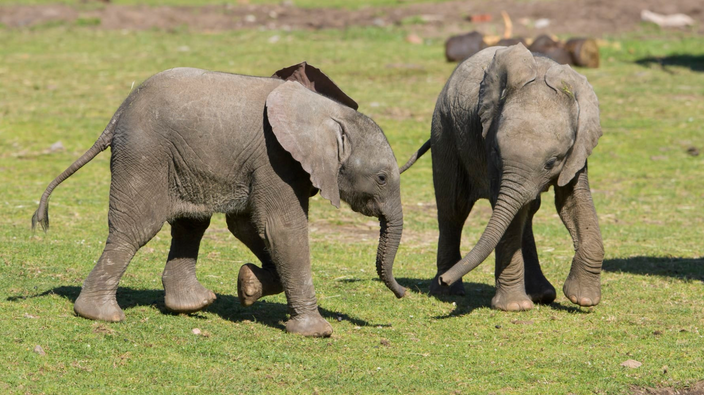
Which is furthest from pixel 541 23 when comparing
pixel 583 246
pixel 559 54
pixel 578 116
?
pixel 578 116

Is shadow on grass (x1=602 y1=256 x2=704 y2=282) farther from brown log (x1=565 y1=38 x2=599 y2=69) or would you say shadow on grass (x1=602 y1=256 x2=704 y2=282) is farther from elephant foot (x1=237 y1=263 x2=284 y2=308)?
brown log (x1=565 y1=38 x2=599 y2=69)

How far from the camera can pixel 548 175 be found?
8422mm

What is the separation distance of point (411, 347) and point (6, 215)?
21.6ft

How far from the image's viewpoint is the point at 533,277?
9.75 m

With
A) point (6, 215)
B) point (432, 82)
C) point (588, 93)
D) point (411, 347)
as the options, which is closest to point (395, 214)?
point (411, 347)

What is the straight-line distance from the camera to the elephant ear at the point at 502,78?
28.0ft

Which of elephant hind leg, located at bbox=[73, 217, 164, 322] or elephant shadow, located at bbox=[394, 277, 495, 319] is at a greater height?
elephant hind leg, located at bbox=[73, 217, 164, 322]

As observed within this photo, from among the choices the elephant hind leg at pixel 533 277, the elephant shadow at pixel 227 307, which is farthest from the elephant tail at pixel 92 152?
the elephant hind leg at pixel 533 277

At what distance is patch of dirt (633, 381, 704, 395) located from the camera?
→ 718 cm

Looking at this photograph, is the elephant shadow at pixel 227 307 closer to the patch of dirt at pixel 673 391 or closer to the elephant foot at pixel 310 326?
the elephant foot at pixel 310 326

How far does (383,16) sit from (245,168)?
77.4 feet

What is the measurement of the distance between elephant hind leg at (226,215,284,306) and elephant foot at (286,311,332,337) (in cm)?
37

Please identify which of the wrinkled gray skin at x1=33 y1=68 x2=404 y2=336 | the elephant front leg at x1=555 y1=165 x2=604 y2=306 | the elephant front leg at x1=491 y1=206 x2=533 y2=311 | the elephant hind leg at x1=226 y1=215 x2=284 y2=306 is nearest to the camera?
the wrinkled gray skin at x1=33 y1=68 x2=404 y2=336

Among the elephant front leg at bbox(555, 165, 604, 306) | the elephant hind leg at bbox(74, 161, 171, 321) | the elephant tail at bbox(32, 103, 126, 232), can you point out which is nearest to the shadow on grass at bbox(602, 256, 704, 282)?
the elephant front leg at bbox(555, 165, 604, 306)
